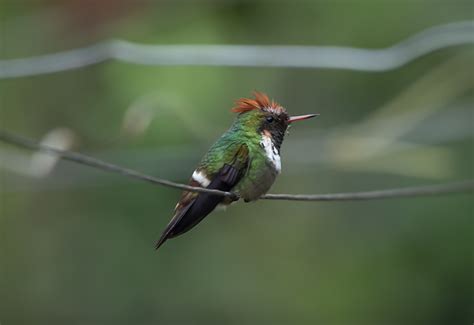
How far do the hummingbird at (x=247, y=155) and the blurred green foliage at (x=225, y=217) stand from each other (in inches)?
162

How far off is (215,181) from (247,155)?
0.18 m

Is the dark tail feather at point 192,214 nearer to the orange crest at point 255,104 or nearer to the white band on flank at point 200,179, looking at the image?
the white band on flank at point 200,179

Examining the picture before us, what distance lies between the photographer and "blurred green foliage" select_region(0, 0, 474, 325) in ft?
25.4

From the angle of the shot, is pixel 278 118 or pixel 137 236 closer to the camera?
pixel 278 118

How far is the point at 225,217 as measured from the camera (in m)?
8.16

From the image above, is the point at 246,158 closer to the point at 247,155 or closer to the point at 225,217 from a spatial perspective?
the point at 247,155

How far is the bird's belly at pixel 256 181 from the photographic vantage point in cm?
321

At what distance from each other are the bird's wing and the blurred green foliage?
13.8 feet

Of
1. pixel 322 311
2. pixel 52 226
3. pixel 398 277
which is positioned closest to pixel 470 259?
pixel 398 277

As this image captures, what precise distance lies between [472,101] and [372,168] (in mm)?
2151

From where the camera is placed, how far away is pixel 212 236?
8180 mm

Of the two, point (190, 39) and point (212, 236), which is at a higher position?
point (190, 39)

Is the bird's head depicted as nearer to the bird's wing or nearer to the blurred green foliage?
the bird's wing

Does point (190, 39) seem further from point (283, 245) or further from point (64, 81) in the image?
point (283, 245)
